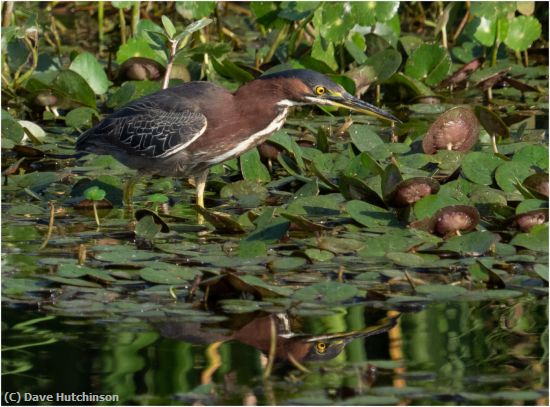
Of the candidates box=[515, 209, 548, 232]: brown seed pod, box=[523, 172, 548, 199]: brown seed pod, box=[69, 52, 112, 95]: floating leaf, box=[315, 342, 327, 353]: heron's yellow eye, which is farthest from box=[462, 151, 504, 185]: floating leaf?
box=[69, 52, 112, 95]: floating leaf

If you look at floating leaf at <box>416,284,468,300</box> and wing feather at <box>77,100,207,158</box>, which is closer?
floating leaf at <box>416,284,468,300</box>

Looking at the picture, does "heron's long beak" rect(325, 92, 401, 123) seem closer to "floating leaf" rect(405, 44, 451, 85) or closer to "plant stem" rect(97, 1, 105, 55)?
"floating leaf" rect(405, 44, 451, 85)

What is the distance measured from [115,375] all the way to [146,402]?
0.25 m

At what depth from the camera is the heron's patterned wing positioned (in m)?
6.32

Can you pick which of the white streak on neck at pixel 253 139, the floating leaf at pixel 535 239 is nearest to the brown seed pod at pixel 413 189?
the floating leaf at pixel 535 239

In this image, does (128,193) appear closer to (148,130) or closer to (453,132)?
(148,130)

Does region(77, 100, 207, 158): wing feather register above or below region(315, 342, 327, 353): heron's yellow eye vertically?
above

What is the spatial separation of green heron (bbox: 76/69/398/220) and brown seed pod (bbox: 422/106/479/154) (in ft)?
1.53

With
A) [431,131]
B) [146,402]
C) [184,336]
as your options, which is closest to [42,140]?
[431,131]

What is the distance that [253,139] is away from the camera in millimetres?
6316

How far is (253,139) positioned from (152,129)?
591mm

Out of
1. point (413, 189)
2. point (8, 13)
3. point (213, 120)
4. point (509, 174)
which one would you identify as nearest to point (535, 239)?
point (413, 189)

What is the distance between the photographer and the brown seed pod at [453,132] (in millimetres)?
6734

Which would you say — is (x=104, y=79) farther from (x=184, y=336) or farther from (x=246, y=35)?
(x=184, y=336)
